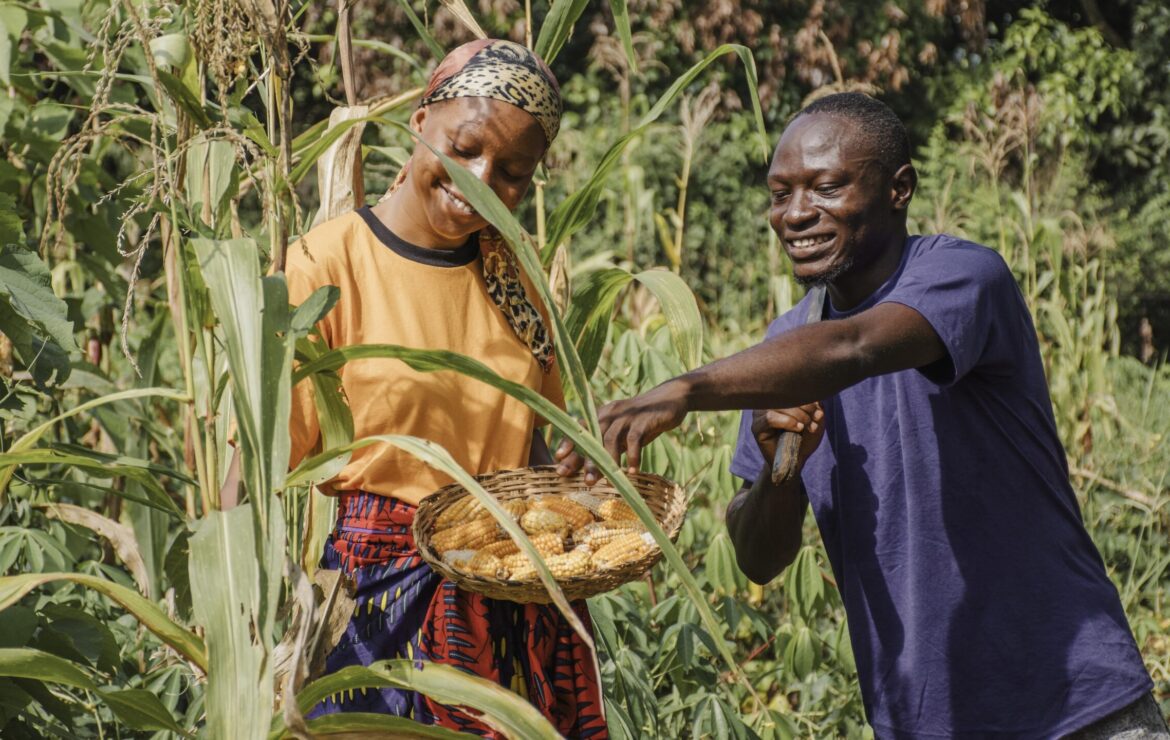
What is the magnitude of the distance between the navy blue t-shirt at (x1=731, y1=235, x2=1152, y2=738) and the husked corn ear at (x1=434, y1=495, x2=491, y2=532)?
1.67 ft

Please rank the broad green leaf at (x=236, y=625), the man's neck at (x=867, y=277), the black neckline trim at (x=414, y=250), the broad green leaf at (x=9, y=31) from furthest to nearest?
1. the broad green leaf at (x=9, y=31)
2. the man's neck at (x=867, y=277)
3. the black neckline trim at (x=414, y=250)
4. the broad green leaf at (x=236, y=625)

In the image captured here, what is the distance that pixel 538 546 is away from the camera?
1.70 m

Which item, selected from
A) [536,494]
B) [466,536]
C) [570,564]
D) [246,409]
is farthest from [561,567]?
[246,409]

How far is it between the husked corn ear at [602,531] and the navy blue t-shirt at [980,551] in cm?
31

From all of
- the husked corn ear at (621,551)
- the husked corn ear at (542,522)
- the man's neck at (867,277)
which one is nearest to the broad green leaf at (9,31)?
the husked corn ear at (542,522)

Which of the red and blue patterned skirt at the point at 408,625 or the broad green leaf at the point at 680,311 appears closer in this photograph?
the red and blue patterned skirt at the point at 408,625

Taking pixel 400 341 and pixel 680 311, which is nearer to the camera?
pixel 400 341

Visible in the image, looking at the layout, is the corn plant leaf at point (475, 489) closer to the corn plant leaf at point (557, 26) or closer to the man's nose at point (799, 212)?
the man's nose at point (799, 212)

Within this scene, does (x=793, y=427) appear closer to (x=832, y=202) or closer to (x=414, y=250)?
(x=832, y=202)

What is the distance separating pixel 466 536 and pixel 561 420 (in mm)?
417

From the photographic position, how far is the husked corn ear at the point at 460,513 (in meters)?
1.68

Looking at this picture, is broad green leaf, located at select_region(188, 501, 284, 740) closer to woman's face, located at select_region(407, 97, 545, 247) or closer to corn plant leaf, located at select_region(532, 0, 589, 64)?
woman's face, located at select_region(407, 97, 545, 247)

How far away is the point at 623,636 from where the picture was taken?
8.68 ft

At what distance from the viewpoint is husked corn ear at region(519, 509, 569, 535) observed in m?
1.74
